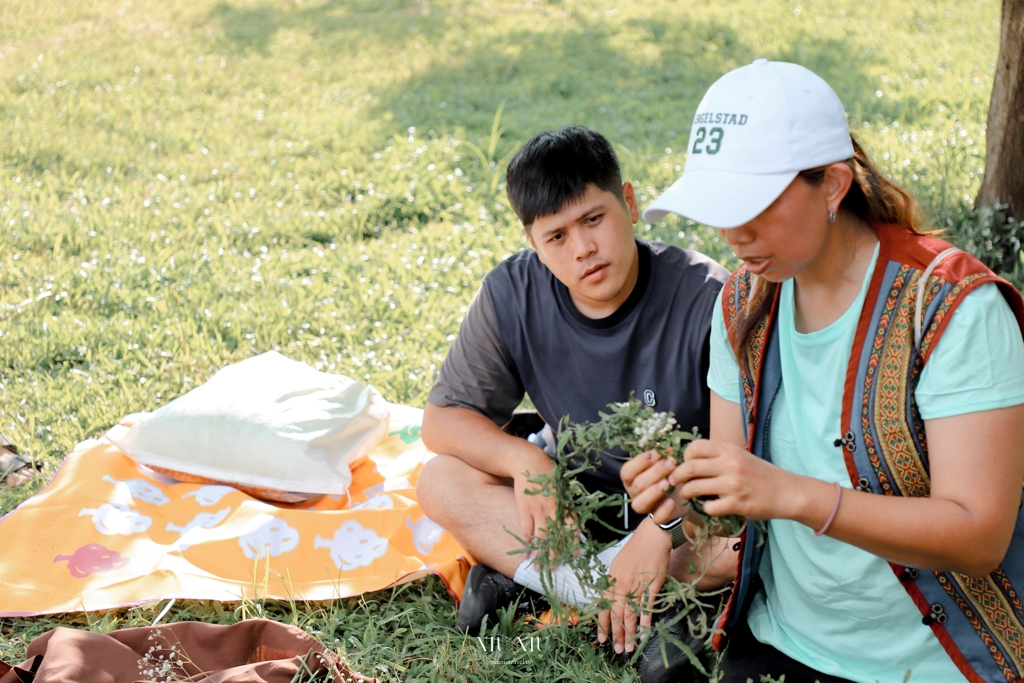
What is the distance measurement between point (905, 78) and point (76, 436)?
7067 mm

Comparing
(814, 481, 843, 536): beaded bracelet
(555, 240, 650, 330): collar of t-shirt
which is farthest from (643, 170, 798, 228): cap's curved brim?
(555, 240, 650, 330): collar of t-shirt

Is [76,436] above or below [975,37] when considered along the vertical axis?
below

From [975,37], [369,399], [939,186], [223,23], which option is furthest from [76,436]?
[975,37]

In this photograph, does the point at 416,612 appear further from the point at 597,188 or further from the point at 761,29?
the point at 761,29

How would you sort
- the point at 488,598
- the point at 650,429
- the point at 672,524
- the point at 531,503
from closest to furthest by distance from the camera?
the point at 650,429 < the point at 672,524 < the point at 531,503 < the point at 488,598

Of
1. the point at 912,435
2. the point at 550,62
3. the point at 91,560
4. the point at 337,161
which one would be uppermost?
the point at 912,435

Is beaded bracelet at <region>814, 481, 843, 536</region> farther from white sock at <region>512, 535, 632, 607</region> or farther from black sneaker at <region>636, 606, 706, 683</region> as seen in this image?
white sock at <region>512, 535, 632, 607</region>

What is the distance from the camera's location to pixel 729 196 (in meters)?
1.79

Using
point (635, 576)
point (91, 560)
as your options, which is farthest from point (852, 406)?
point (91, 560)

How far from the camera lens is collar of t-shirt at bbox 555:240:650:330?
112 inches

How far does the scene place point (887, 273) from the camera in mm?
1884

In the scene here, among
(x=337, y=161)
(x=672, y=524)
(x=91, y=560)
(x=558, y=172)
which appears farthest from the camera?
(x=337, y=161)

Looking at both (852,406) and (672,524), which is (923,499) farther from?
(672,524)

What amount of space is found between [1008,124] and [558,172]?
8.57 feet
